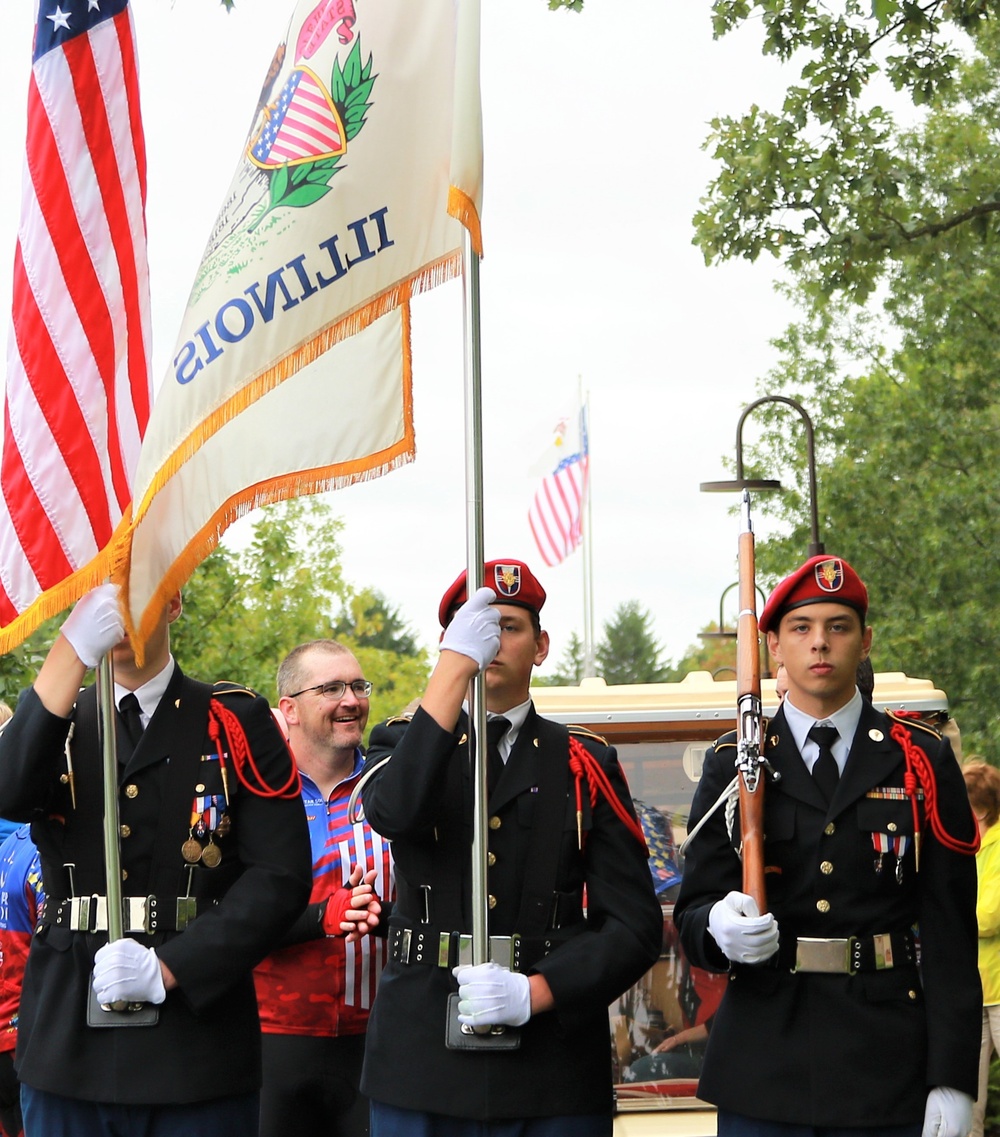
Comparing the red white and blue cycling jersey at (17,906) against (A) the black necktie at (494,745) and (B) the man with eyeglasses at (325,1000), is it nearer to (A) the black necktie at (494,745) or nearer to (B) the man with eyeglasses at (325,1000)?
(B) the man with eyeglasses at (325,1000)

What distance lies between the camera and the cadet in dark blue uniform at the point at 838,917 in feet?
13.6

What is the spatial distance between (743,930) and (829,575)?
982 millimetres

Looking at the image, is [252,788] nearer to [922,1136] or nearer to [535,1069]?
[535,1069]

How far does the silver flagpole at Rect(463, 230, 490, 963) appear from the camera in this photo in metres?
4.03

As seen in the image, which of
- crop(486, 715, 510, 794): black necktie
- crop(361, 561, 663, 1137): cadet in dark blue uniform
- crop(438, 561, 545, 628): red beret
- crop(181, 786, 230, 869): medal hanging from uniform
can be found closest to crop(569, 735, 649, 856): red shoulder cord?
crop(361, 561, 663, 1137): cadet in dark blue uniform

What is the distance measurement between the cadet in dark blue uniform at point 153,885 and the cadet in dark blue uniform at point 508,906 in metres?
0.32

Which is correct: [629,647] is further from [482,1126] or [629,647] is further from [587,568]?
[482,1126]

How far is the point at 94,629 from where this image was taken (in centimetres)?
414

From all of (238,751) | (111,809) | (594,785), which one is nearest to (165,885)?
(111,809)

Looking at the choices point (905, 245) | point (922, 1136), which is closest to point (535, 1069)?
point (922, 1136)

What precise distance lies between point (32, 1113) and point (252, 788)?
934mm

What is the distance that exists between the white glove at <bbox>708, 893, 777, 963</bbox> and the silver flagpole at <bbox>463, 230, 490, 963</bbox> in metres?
0.57

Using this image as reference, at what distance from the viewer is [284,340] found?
4473 mm

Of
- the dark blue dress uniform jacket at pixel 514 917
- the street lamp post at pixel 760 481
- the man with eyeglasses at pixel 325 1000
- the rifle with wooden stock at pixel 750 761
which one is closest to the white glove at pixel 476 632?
the dark blue dress uniform jacket at pixel 514 917
